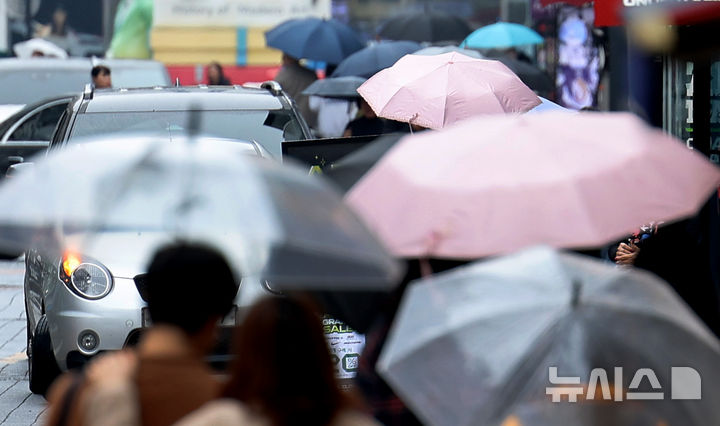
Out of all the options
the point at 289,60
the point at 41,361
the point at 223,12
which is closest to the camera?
the point at 41,361

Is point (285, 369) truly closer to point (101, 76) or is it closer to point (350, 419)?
point (350, 419)

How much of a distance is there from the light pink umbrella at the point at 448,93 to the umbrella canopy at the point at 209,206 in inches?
151

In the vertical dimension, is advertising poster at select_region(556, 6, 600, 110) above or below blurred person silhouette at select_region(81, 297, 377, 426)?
below

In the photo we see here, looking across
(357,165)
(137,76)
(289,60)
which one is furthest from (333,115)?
(357,165)

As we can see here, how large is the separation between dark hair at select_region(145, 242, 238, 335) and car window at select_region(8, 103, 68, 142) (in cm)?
1144

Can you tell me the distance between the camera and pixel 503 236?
11.4 feet

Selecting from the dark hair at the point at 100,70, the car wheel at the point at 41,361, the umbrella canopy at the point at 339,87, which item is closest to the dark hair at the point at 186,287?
the car wheel at the point at 41,361

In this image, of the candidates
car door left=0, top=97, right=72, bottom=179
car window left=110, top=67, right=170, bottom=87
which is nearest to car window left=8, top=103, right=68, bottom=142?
car door left=0, top=97, right=72, bottom=179

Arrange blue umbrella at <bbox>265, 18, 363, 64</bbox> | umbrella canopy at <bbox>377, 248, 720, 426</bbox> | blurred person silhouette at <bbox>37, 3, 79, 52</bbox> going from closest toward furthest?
umbrella canopy at <bbox>377, 248, 720, 426</bbox> → blue umbrella at <bbox>265, 18, 363, 64</bbox> → blurred person silhouette at <bbox>37, 3, 79, 52</bbox>

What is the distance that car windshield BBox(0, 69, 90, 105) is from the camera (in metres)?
15.8

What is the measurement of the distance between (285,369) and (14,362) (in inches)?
257

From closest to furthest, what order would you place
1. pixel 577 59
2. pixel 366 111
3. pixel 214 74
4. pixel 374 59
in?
pixel 366 111 → pixel 374 59 → pixel 214 74 → pixel 577 59

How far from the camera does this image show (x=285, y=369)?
2.82 metres
